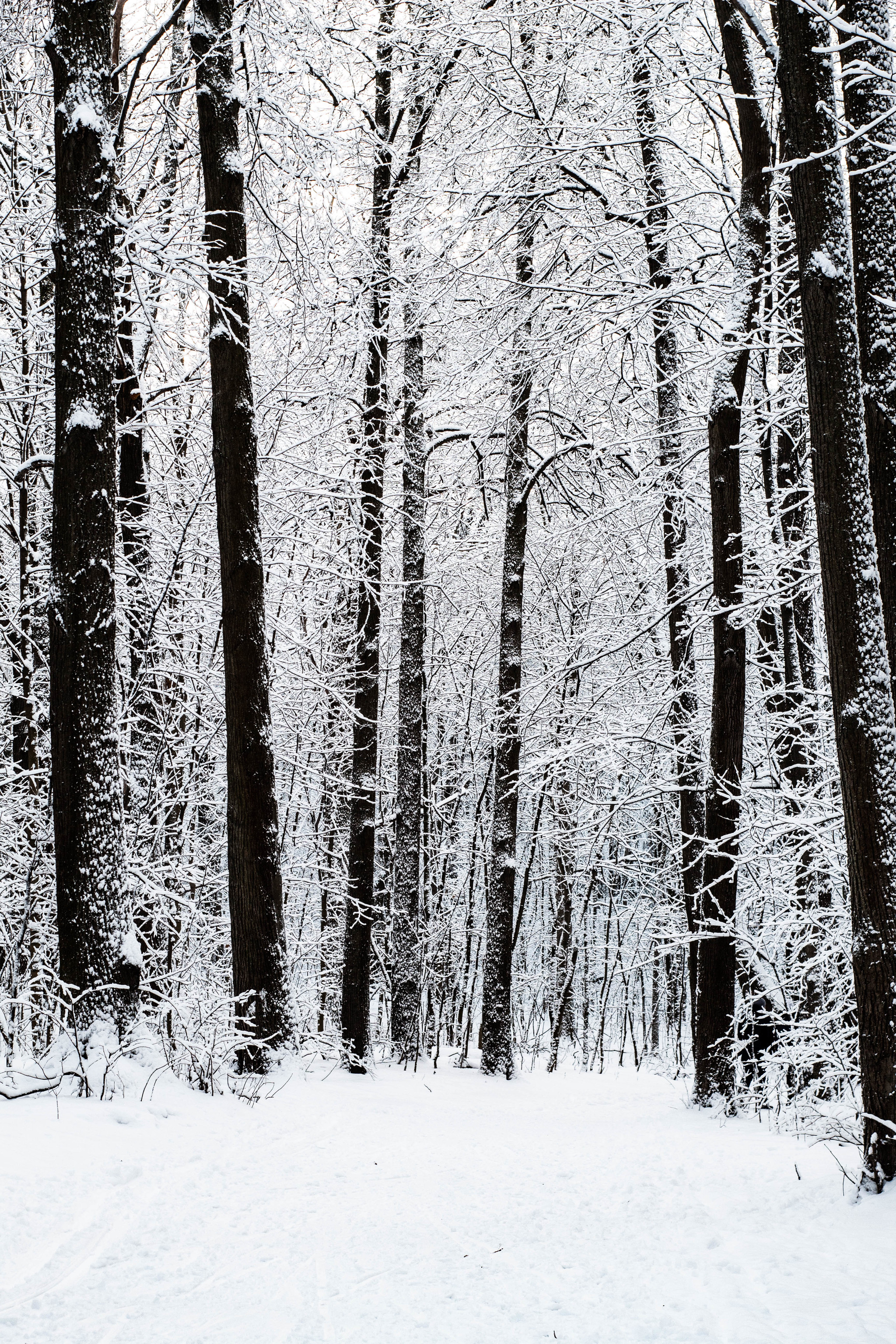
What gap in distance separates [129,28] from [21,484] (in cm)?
525

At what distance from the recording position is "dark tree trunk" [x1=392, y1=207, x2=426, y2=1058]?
12.6 m

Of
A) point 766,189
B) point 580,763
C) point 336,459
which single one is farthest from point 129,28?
point 580,763

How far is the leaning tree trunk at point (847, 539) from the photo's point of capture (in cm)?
428

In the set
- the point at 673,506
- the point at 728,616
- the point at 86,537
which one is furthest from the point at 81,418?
the point at 673,506

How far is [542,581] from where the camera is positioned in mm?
18672

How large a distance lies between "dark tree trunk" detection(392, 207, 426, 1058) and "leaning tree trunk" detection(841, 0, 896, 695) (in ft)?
25.1

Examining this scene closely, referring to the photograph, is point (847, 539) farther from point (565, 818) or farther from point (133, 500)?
point (565, 818)

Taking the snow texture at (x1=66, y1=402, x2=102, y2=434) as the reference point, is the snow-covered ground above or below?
below

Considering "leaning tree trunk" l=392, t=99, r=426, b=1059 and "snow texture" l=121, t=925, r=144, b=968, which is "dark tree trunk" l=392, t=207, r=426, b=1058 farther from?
"snow texture" l=121, t=925, r=144, b=968

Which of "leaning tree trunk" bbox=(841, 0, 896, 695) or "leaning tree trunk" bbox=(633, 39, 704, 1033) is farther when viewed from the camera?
"leaning tree trunk" bbox=(633, 39, 704, 1033)

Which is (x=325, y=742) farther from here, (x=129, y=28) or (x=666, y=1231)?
(x=666, y=1231)

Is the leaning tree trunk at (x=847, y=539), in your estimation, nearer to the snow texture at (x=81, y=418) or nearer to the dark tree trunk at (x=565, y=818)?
the snow texture at (x=81, y=418)

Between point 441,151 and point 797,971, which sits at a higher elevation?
point 441,151

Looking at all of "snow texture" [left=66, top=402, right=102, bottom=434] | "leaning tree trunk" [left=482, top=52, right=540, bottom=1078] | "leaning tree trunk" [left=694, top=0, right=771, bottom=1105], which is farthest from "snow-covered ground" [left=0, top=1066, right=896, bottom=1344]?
"leaning tree trunk" [left=482, top=52, right=540, bottom=1078]
